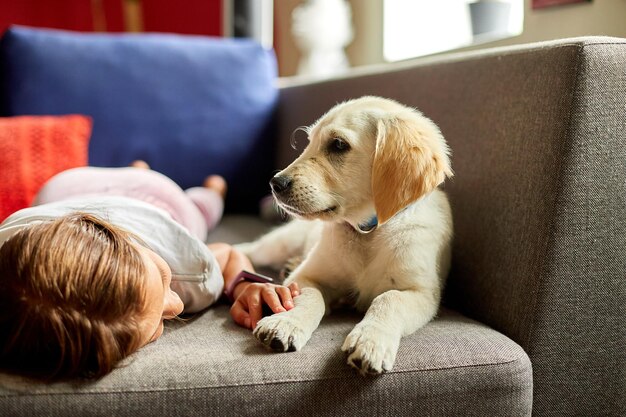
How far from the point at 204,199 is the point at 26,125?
60 centimetres

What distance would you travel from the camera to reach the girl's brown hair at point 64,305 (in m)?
0.91

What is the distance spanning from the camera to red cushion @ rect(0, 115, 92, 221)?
172 centimetres

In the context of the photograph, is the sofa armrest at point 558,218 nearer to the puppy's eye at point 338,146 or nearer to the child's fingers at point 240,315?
the puppy's eye at point 338,146

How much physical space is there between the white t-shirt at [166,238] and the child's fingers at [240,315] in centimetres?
7

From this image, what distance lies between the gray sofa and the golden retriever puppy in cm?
6

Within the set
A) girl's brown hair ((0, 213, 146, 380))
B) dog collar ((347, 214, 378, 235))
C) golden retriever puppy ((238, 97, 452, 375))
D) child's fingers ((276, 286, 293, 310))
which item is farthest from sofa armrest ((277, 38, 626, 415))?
girl's brown hair ((0, 213, 146, 380))

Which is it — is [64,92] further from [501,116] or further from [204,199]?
[501,116]

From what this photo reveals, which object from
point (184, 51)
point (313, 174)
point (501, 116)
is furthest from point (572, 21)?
point (184, 51)

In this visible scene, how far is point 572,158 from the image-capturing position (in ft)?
3.63

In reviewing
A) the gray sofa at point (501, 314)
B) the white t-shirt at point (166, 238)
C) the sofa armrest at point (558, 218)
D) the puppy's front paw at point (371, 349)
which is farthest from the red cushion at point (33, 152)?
the sofa armrest at point (558, 218)

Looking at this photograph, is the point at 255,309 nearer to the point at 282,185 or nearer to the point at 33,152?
the point at 282,185

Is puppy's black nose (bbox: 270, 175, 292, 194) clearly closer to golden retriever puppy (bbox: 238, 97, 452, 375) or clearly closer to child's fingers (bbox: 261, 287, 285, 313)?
golden retriever puppy (bbox: 238, 97, 452, 375)

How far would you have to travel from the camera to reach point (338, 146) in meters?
1.29

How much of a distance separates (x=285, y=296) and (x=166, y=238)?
30cm
